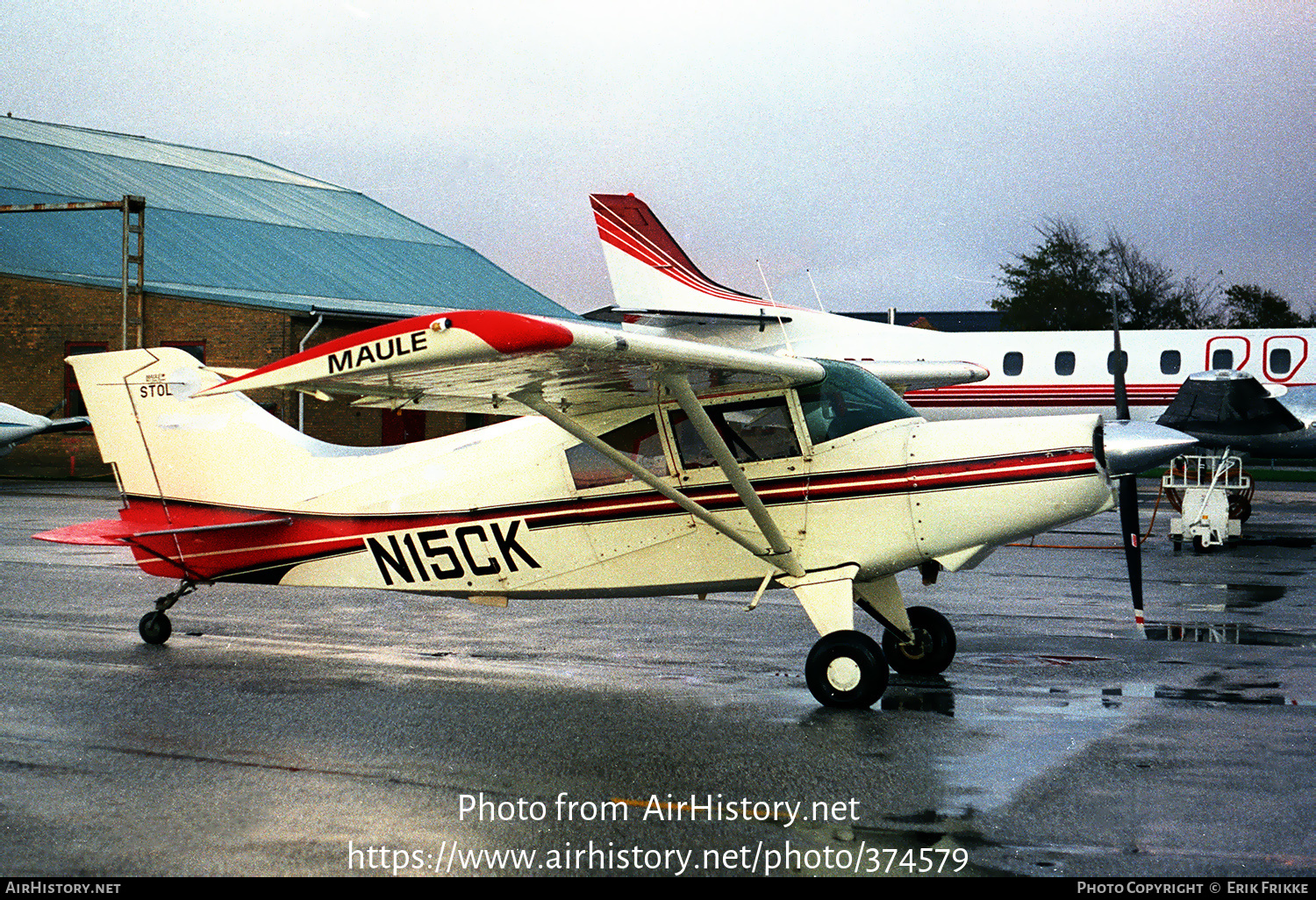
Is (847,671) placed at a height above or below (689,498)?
below

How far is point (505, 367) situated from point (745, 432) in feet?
6.82

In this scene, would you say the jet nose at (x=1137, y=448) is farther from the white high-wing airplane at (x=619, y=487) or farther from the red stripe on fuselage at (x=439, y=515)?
the red stripe on fuselage at (x=439, y=515)

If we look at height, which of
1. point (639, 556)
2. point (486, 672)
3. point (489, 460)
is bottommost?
point (486, 672)

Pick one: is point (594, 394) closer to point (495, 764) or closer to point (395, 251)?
point (495, 764)

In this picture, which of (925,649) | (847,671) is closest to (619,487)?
(847,671)

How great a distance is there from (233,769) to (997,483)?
481 cm

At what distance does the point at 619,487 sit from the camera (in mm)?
8586

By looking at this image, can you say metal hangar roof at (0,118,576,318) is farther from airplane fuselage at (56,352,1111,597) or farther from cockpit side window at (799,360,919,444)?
cockpit side window at (799,360,919,444)

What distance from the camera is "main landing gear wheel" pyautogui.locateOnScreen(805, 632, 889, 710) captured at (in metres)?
7.67

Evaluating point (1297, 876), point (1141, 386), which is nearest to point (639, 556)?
point (1297, 876)

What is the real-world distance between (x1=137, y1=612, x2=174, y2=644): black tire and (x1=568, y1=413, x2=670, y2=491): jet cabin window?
3676 millimetres

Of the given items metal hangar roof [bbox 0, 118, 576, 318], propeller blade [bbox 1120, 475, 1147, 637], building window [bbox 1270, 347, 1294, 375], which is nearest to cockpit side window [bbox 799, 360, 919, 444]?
propeller blade [bbox 1120, 475, 1147, 637]

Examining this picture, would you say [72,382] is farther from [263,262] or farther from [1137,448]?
[1137,448]
